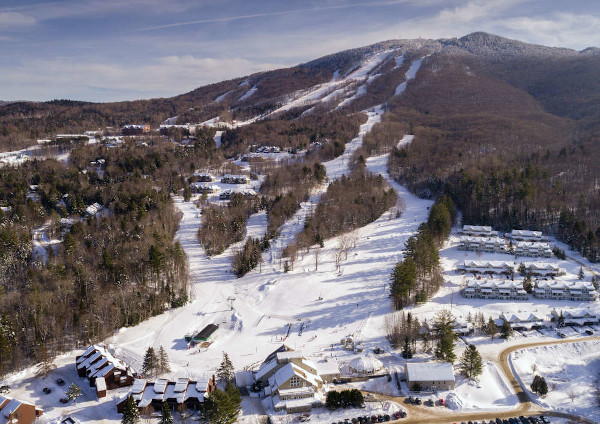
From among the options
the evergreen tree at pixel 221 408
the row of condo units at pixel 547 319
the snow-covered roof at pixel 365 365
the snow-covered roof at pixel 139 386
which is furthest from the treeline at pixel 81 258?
the row of condo units at pixel 547 319

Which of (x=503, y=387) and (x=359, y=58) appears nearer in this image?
(x=503, y=387)

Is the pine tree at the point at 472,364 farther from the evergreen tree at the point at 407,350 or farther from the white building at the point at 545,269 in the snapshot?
the white building at the point at 545,269

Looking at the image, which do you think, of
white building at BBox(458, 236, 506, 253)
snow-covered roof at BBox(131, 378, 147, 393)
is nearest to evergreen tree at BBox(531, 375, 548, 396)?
snow-covered roof at BBox(131, 378, 147, 393)

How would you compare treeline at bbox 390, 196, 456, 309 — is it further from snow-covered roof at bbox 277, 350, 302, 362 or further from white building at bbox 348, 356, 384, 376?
snow-covered roof at bbox 277, 350, 302, 362

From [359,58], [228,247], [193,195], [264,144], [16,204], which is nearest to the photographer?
[228,247]

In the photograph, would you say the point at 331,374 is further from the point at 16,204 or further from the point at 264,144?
the point at 264,144

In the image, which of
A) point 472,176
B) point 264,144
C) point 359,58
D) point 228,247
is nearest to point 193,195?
point 228,247
